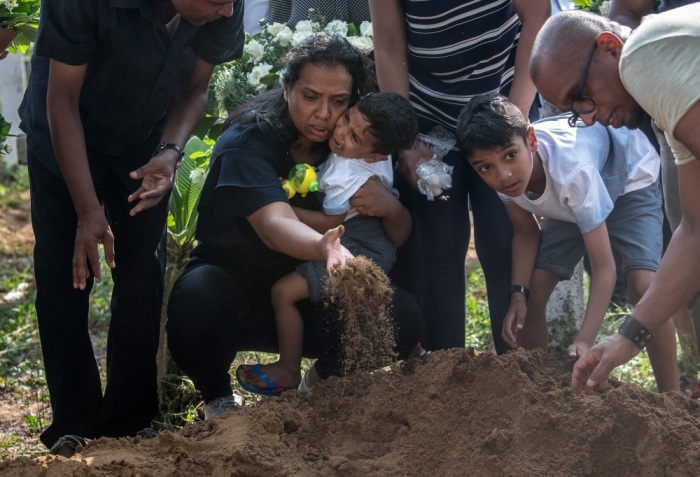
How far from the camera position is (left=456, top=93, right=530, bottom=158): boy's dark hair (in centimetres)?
368

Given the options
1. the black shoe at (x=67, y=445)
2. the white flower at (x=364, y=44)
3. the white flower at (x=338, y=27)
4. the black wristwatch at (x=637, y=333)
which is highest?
the white flower at (x=338, y=27)

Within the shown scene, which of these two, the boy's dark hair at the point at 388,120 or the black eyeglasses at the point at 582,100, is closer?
the black eyeglasses at the point at 582,100

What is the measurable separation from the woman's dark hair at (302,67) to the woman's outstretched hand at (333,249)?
656mm

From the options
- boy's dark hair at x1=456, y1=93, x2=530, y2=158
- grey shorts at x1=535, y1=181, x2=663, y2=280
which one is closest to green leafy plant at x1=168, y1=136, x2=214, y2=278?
boy's dark hair at x1=456, y1=93, x2=530, y2=158

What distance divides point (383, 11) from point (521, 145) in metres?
0.79

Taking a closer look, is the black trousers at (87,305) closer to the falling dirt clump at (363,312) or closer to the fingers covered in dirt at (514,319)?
the falling dirt clump at (363,312)

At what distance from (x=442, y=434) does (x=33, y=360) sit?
3078 millimetres

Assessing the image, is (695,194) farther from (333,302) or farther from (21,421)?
(21,421)

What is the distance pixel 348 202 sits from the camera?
382 cm

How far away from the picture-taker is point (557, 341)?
4.79m

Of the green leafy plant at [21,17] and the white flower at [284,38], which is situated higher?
the green leafy plant at [21,17]

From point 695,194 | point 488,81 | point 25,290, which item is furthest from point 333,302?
point 25,290

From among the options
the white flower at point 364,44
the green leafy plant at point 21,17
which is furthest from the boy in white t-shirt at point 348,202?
the green leafy plant at point 21,17

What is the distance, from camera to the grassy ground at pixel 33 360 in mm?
A: 4363
